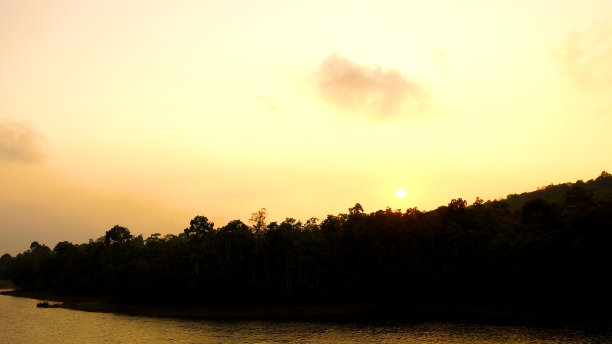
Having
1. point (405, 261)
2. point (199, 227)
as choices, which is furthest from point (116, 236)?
point (405, 261)

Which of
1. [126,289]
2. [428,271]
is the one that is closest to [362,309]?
[428,271]

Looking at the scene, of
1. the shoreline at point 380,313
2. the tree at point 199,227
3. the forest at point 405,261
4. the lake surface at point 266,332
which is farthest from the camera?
the tree at point 199,227

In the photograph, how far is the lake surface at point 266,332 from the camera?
59281mm

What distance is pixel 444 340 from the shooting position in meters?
58.7

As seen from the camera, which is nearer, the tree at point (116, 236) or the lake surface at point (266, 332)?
the lake surface at point (266, 332)

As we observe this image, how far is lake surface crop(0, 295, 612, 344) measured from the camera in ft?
194

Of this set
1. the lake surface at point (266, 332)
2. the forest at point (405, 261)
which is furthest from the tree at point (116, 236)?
the lake surface at point (266, 332)

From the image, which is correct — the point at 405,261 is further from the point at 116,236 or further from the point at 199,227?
the point at 116,236

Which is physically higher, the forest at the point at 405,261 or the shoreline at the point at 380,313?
the forest at the point at 405,261

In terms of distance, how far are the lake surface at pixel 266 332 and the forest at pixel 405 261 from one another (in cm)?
2065

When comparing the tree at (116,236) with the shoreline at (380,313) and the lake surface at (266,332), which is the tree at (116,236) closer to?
the shoreline at (380,313)

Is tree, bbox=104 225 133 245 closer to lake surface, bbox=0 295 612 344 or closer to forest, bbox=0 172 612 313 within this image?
forest, bbox=0 172 612 313

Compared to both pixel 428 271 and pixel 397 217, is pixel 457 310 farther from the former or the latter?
pixel 397 217

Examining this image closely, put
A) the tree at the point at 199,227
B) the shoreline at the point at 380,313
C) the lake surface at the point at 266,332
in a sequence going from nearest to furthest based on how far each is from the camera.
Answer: the lake surface at the point at 266,332 → the shoreline at the point at 380,313 → the tree at the point at 199,227
